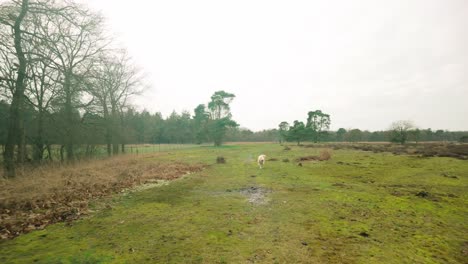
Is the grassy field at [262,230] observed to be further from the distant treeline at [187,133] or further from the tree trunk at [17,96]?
the distant treeline at [187,133]

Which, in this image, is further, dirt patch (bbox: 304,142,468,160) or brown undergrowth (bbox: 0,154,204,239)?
dirt patch (bbox: 304,142,468,160)

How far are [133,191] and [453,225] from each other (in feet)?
38.9

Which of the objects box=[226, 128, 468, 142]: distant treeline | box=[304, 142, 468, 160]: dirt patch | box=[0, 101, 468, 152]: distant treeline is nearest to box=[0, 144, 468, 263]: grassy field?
box=[304, 142, 468, 160]: dirt patch

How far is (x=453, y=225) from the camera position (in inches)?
258

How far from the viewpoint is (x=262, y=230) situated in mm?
5941

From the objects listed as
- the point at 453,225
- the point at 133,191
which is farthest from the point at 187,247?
the point at 453,225

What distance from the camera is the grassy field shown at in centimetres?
463

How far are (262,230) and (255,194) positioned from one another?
14.0 feet

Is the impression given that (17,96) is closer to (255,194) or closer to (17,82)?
(17,82)

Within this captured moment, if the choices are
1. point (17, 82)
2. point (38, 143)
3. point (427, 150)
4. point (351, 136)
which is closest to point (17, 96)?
point (17, 82)

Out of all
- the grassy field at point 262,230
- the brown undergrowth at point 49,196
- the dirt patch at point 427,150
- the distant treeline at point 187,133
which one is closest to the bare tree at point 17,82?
the brown undergrowth at point 49,196

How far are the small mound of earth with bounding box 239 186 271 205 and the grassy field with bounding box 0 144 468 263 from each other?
0.14ft

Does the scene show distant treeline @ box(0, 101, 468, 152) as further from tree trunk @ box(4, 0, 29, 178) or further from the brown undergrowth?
the brown undergrowth

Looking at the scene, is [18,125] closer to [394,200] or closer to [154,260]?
[154,260]
